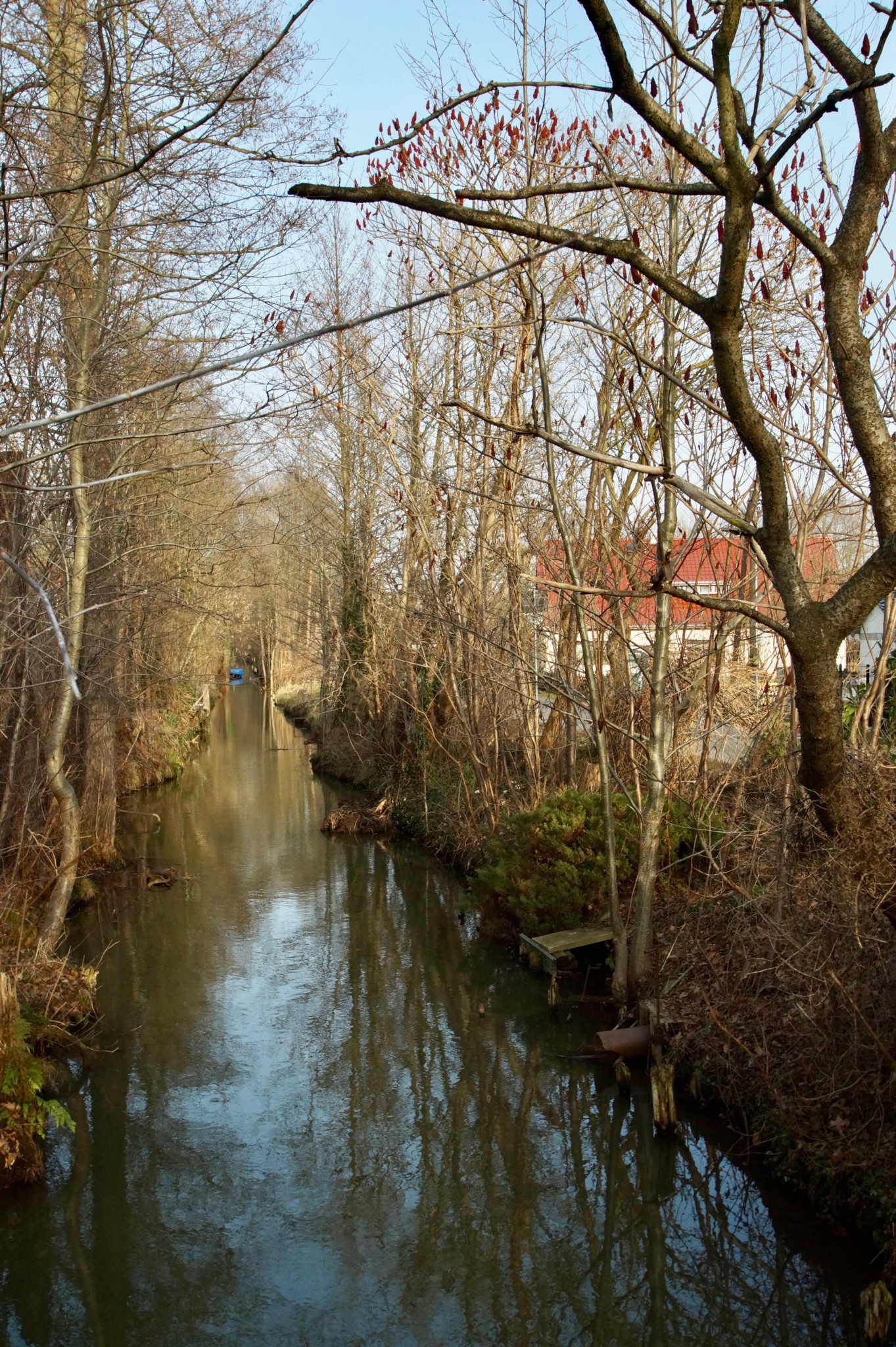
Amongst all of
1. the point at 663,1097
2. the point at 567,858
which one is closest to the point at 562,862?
the point at 567,858

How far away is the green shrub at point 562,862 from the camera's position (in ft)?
32.1

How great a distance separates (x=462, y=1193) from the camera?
20.5ft

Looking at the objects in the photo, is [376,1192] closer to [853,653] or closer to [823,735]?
[823,735]

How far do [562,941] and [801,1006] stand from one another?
3.95m

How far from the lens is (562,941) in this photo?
9.55 meters

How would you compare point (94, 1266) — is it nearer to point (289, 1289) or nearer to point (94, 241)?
point (289, 1289)

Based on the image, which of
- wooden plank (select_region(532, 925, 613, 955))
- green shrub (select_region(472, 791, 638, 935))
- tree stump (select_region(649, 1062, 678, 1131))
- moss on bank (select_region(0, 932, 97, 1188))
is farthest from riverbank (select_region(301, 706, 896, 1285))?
moss on bank (select_region(0, 932, 97, 1188))

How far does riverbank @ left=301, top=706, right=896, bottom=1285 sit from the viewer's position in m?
5.26

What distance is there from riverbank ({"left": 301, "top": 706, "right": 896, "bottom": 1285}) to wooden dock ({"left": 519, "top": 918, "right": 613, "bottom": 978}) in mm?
1624

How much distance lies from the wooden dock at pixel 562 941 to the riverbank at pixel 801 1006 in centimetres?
162

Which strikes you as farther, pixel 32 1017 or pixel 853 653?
pixel 853 653

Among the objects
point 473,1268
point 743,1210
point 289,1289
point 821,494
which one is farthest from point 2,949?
point 821,494

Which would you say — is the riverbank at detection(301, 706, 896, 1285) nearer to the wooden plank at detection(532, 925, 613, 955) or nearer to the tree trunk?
the tree trunk

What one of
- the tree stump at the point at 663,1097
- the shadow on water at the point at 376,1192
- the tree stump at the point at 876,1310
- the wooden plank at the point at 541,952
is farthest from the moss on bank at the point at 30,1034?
the tree stump at the point at 876,1310
